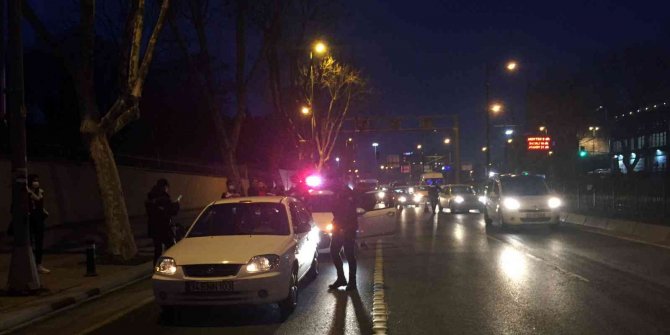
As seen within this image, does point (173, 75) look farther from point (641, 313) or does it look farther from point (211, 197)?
point (641, 313)

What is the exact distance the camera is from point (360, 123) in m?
56.3

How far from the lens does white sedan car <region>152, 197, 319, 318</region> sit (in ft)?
26.0

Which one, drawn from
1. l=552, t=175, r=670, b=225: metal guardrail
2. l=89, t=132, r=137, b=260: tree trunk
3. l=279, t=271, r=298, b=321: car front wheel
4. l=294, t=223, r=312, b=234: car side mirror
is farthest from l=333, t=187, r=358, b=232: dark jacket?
l=552, t=175, r=670, b=225: metal guardrail

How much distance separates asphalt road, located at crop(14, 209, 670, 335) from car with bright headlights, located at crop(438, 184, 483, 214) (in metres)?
19.3

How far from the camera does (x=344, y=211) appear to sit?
35.6 feet

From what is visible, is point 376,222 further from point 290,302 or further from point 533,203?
point 290,302

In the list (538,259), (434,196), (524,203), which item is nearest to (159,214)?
(538,259)

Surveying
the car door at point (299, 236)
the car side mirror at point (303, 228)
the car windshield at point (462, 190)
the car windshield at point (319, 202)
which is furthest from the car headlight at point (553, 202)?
the car windshield at point (462, 190)

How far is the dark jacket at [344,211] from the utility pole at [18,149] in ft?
15.9

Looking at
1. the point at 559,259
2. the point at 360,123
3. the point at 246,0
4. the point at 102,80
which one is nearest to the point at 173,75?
the point at 102,80

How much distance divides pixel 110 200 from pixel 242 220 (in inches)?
228

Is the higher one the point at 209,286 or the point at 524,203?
the point at 524,203

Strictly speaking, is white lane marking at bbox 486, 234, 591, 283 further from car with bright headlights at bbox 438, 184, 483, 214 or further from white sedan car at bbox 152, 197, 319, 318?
car with bright headlights at bbox 438, 184, 483, 214

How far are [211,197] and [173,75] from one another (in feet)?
24.1
